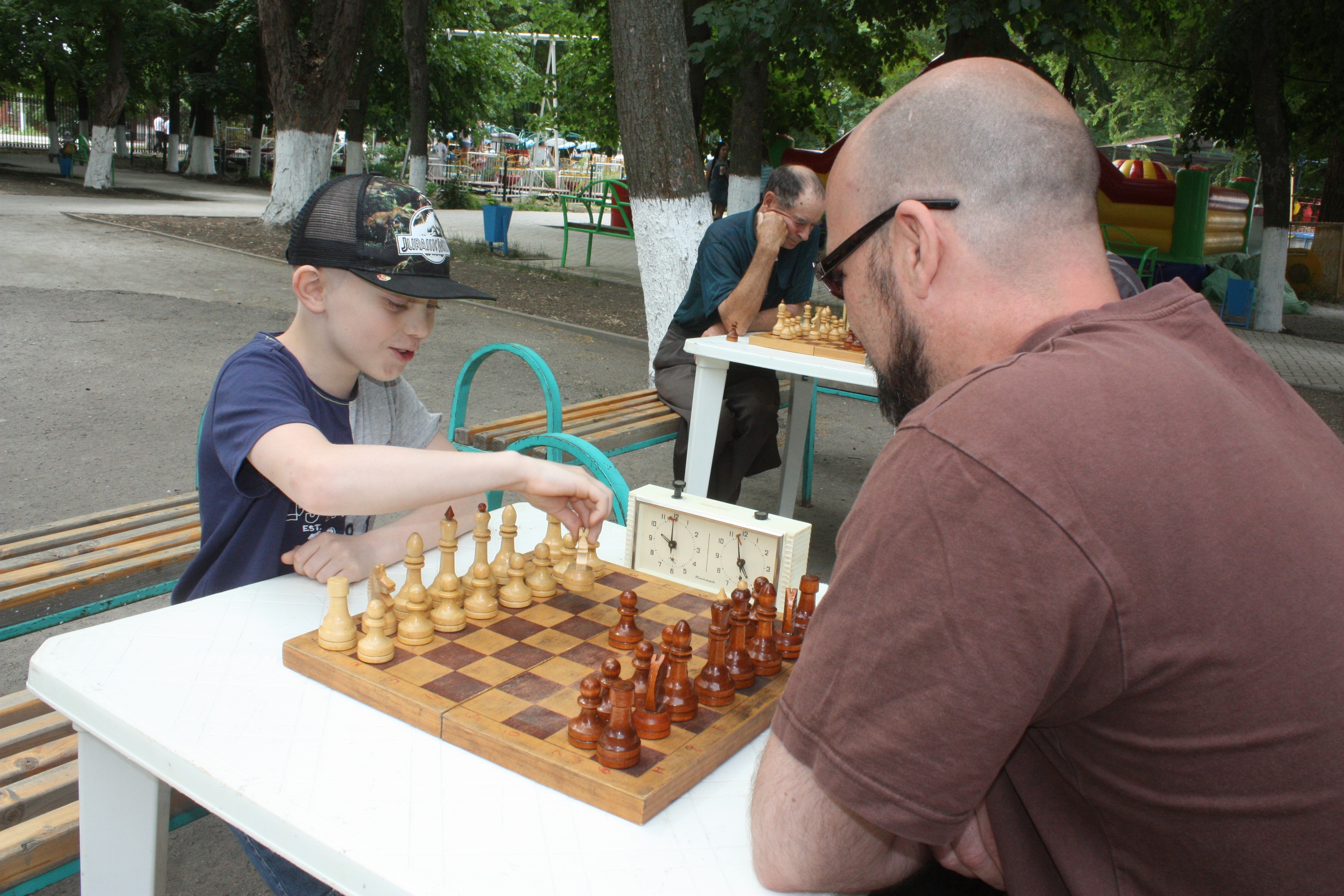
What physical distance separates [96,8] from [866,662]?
2418cm

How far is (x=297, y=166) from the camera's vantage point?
46.3ft

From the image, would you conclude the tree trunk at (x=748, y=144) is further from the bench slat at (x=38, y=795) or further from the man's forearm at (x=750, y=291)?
the bench slat at (x=38, y=795)

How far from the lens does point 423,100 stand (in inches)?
635

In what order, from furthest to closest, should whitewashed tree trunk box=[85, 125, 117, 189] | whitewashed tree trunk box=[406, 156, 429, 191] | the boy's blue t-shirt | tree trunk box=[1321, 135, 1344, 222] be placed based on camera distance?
whitewashed tree trunk box=[85, 125, 117, 189] < tree trunk box=[1321, 135, 1344, 222] < whitewashed tree trunk box=[406, 156, 429, 191] < the boy's blue t-shirt

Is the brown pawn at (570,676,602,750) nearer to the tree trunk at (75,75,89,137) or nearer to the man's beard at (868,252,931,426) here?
the man's beard at (868,252,931,426)

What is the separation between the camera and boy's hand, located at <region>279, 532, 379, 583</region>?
75.9 inches

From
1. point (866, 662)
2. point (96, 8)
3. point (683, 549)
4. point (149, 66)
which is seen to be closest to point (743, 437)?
point (683, 549)

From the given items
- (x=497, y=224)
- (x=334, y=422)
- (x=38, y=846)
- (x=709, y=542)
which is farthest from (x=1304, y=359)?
(x=38, y=846)

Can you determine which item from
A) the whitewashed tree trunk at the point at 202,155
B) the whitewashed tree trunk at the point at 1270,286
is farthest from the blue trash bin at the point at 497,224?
the whitewashed tree trunk at the point at 202,155

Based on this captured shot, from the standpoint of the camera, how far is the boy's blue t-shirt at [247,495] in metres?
1.91

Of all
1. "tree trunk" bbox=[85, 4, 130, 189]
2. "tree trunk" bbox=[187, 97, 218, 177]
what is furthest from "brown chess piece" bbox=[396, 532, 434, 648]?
"tree trunk" bbox=[187, 97, 218, 177]

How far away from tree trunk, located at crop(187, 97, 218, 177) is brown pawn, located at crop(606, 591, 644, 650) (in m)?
30.7

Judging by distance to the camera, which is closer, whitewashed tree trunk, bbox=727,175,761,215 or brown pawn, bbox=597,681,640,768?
brown pawn, bbox=597,681,640,768

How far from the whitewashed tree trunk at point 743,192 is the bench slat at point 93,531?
8.53m
